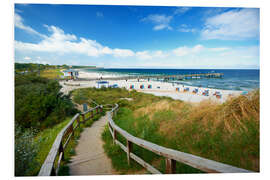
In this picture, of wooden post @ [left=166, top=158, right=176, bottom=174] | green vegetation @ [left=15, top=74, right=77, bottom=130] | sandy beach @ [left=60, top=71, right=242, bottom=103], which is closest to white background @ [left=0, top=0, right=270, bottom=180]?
wooden post @ [left=166, top=158, right=176, bottom=174]

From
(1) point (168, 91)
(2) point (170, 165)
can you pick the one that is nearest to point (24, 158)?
(2) point (170, 165)

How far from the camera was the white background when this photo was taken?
1.66 m

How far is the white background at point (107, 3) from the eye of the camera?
166 centimetres

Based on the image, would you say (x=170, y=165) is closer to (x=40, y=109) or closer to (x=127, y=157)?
(x=127, y=157)

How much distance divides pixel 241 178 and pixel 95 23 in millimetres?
3617

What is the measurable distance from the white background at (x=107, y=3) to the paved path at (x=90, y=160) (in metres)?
0.09

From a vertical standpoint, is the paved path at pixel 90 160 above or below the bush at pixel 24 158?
below

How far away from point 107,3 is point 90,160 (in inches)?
111

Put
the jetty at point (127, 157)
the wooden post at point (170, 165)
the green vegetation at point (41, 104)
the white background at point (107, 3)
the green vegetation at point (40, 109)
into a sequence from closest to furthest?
the jetty at point (127, 157)
the wooden post at point (170, 165)
the white background at point (107, 3)
the green vegetation at point (40, 109)
the green vegetation at point (41, 104)

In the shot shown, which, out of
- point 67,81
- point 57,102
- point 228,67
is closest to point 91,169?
point 57,102

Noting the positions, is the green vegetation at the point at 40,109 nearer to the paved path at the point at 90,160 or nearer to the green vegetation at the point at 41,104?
the green vegetation at the point at 41,104

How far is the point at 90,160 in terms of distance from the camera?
6.35 ft

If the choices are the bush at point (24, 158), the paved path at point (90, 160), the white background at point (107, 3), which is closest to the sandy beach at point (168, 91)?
the white background at point (107, 3)

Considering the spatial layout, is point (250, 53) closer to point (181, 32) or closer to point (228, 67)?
point (228, 67)
